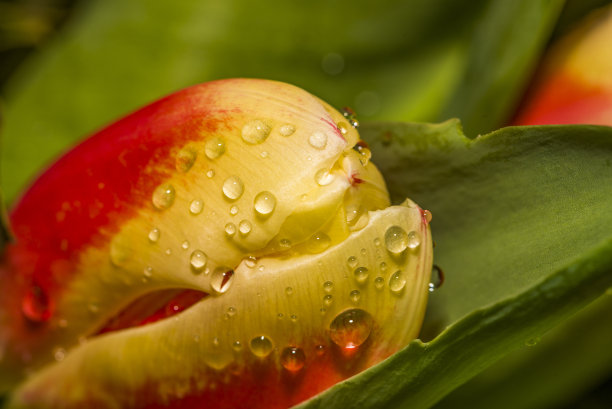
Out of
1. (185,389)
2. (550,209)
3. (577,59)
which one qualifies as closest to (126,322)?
(185,389)

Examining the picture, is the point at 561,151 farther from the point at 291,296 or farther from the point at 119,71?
the point at 119,71

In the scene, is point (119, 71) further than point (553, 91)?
Yes

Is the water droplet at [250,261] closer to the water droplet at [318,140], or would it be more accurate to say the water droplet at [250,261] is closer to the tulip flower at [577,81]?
the water droplet at [318,140]

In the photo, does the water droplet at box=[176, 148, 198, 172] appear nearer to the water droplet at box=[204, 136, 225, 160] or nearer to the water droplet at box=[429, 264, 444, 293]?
the water droplet at box=[204, 136, 225, 160]

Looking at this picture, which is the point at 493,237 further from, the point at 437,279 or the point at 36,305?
the point at 36,305

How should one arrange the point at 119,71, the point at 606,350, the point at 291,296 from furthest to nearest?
the point at 119,71 < the point at 606,350 < the point at 291,296

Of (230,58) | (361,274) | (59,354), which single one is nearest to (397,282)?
(361,274)

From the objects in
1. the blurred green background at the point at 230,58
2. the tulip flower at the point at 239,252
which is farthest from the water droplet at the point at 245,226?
the blurred green background at the point at 230,58
